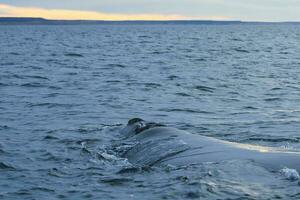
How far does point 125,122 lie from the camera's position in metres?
19.5

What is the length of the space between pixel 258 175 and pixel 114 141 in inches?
243

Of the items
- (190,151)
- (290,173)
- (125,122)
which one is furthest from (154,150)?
(125,122)

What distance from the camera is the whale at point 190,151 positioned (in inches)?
453

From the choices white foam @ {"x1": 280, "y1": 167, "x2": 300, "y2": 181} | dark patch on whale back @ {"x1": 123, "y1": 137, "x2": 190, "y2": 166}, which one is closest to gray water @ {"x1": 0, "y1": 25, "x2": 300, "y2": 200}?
white foam @ {"x1": 280, "y1": 167, "x2": 300, "y2": 181}

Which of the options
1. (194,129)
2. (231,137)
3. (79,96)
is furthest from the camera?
(79,96)

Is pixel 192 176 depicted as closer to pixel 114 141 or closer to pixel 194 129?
pixel 114 141

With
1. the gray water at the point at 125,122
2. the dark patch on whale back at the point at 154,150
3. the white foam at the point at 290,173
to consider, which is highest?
the white foam at the point at 290,173

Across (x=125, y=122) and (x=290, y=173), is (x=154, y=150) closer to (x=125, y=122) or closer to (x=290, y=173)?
(x=290, y=173)

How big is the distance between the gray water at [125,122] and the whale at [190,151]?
0.34 meters

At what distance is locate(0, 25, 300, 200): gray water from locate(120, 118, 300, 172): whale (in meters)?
0.34

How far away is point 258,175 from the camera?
10680 millimetres

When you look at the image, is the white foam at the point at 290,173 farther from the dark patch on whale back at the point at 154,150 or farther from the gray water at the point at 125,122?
the dark patch on whale back at the point at 154,150

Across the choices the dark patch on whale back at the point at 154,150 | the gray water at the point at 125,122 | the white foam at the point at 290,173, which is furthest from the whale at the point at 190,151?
the gray water at the point at 125,122

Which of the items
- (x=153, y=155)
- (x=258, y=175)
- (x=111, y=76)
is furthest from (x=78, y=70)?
(x=258, y=175)
